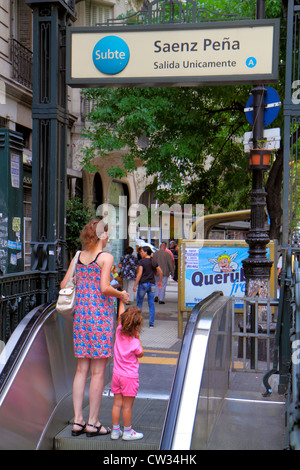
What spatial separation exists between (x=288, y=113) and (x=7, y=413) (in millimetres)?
4241

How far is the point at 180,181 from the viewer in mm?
14641

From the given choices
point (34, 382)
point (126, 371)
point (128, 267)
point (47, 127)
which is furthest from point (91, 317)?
point (128, 267)

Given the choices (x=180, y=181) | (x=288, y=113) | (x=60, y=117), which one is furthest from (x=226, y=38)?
(x=180, y=181)

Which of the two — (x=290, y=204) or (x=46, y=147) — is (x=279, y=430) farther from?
(x=46, y=147)

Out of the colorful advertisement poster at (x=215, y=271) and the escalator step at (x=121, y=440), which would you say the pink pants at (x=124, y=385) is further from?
the colorful advertisement poster at (x=215, y=271)

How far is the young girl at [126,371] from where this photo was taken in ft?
15.2

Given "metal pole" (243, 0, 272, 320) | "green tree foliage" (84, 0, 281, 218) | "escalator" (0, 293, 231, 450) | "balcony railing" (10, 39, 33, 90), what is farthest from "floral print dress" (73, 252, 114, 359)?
"balcony railing" (10, 39, 33, 90)

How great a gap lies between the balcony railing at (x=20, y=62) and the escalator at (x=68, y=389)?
38.0 ft

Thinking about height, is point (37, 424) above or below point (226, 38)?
below

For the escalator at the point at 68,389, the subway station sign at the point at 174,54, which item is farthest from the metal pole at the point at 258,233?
the escalator at the point at 68,389

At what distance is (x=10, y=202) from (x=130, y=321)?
5.61 feet

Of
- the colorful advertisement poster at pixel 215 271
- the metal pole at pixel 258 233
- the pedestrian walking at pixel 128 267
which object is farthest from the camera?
the pedestrian walking at pixel 128 267

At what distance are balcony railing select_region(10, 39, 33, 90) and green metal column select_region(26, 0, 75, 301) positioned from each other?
954cm
